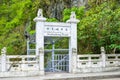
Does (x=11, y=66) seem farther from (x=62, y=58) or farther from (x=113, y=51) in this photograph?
(x=113, y=51)

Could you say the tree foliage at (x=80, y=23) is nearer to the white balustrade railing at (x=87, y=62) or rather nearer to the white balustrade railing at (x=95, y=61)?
the white balustrade railing at (x=95, y=61)

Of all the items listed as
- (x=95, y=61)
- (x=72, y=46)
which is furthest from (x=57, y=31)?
(x=95, y=61)

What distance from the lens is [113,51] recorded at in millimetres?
18172

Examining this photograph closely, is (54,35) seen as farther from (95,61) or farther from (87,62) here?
(95,61)

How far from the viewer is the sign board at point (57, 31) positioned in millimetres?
14068

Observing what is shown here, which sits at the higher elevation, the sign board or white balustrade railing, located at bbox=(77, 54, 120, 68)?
the sign board

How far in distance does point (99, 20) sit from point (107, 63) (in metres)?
3.59

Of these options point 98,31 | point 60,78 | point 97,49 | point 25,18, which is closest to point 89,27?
→ point 98,31

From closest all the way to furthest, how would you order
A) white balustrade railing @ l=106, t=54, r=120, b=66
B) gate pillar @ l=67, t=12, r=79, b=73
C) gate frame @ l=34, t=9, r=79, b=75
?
gate frame @ l=34, t=9, r=79, b=75 < gate pillar @ l=67, t=12, r=79, b=73 < white balustrade railing @ l=106, t=54, r=120, b=66

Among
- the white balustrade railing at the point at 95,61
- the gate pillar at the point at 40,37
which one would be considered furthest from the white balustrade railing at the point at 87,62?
the gate pillar at the point at 40,37

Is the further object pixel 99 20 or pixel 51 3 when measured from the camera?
pixel 51 3

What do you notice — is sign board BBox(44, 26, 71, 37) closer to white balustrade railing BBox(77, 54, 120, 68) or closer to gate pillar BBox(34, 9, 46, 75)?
gate pillar BBox(34, 9, 46, 75)

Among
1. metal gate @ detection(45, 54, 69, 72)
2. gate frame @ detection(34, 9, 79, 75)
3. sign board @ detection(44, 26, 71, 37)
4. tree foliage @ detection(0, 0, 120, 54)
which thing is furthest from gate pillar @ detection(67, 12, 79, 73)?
tree foliage @ detection(0, 0, 120, 54)

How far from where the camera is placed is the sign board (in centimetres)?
1407
